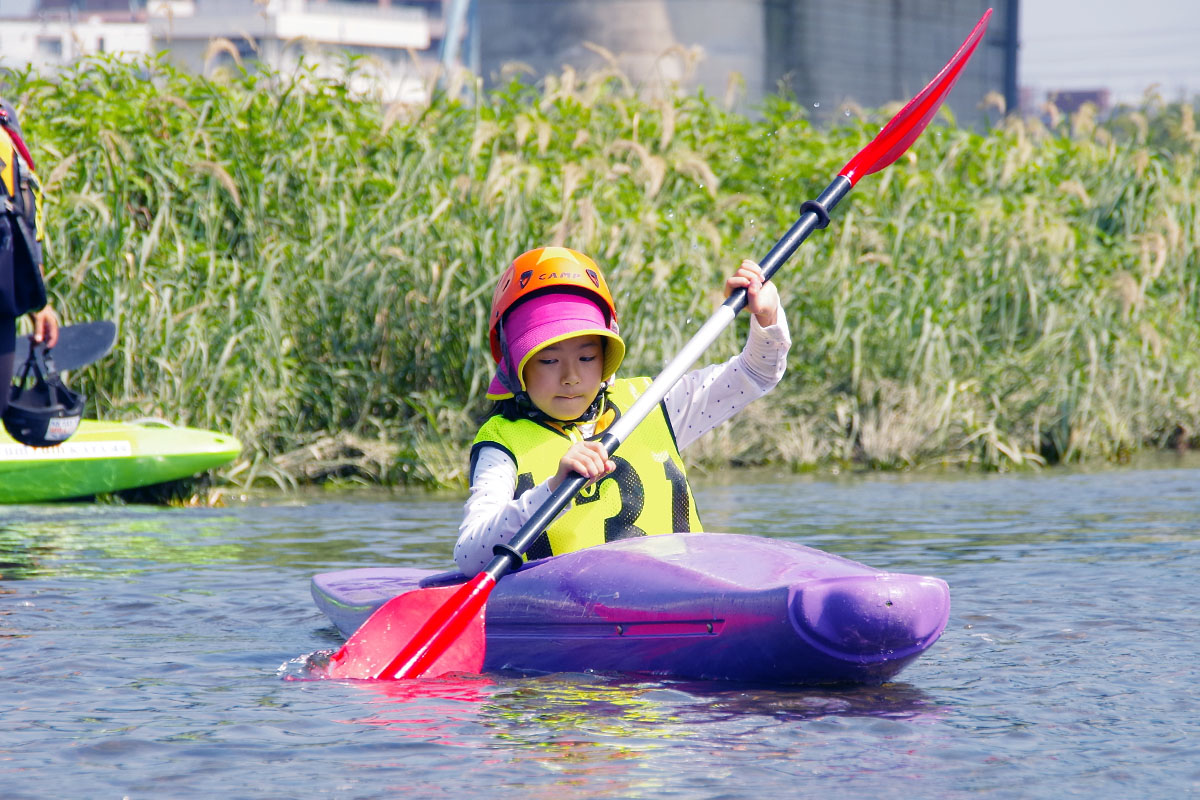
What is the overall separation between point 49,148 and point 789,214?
4139 millimetres

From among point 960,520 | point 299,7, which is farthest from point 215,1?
point 960,520

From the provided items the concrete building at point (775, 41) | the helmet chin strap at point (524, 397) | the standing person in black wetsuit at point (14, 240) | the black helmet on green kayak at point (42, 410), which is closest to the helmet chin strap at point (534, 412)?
the helmet chin strap at point (524, 397)

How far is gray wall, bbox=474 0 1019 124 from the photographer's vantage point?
19.9 m

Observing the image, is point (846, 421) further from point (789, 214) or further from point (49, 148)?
point (49, 148)

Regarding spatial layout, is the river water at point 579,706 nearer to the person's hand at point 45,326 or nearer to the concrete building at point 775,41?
the person's hand at point 45,326

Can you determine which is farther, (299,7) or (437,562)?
(299,7)

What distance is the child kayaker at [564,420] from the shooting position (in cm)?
378

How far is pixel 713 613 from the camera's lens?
3305 millimetres

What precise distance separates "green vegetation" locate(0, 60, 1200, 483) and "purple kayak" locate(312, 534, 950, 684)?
408cm

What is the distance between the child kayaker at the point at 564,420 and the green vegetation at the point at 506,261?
3.69 m

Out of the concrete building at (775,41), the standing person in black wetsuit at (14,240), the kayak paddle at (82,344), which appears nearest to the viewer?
the standing person in black wetsuit at (14,240)

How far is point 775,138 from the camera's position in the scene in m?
10.1

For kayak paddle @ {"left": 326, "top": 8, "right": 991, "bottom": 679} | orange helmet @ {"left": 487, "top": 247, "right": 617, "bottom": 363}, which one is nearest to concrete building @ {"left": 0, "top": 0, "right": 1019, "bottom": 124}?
orange helmet @ {"left": 487, "top": 247, "right": 617, "bottom": 363}

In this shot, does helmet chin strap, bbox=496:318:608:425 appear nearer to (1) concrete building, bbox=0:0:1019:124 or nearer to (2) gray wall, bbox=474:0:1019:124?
(1) concrete building, bbox=0:0:1019:124
